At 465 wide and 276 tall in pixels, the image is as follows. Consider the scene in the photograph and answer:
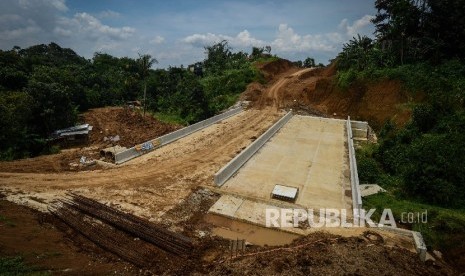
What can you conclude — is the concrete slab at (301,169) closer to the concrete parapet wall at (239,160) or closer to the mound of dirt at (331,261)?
the concrete parapet wall at (239,160)

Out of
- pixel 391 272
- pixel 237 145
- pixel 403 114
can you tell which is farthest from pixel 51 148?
pixel 403 114

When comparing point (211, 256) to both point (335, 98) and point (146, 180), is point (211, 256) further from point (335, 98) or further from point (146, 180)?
point (335, 98)

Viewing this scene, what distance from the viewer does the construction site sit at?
8383mm

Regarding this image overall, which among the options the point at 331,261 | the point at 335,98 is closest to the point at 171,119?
the point at 335,98

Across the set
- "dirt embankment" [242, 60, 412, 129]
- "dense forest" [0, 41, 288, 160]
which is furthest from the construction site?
"dirt embankment" [242, 60, 412, 129]

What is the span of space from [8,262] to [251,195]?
8091 mm

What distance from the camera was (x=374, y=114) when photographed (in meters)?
26.4

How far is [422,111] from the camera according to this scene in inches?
757

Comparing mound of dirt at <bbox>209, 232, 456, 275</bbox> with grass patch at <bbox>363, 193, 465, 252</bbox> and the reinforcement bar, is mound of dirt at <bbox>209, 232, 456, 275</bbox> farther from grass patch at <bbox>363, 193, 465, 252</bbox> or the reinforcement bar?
the reinforcement bar

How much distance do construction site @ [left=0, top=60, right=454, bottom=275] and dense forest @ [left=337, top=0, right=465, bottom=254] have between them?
1.87 m

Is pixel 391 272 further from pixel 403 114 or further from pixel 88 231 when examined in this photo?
pixel 403 114

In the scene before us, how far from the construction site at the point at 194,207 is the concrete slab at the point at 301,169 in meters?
0.06

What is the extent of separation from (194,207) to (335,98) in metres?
23.1

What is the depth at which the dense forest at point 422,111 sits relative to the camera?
1293 cm
